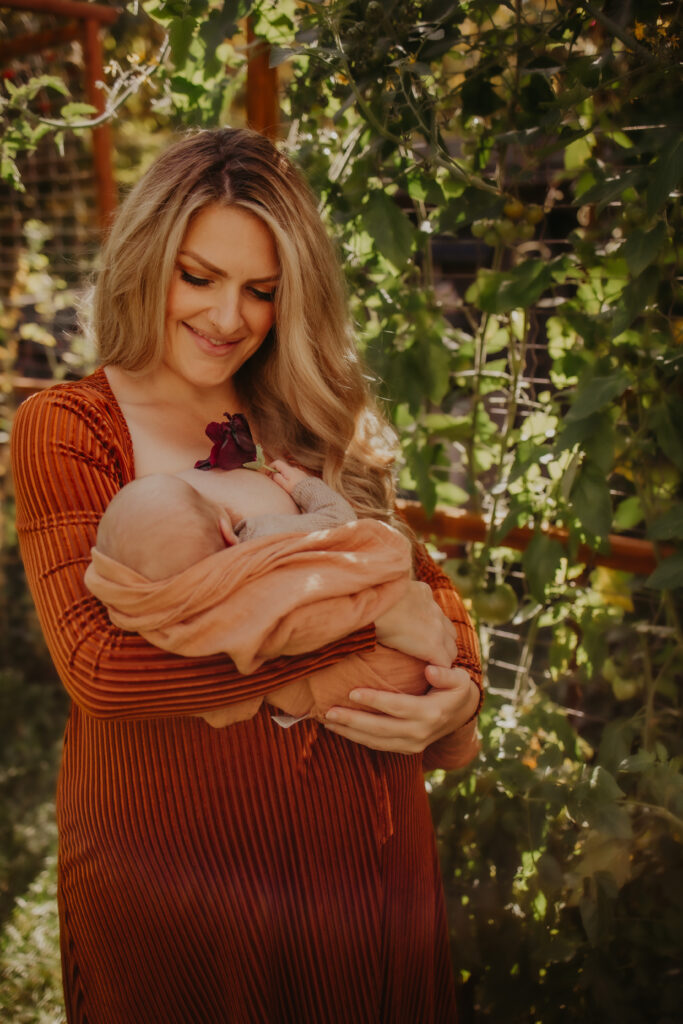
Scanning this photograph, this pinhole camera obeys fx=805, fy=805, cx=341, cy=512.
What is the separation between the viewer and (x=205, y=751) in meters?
1.15

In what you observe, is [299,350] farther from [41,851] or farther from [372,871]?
[41,851]

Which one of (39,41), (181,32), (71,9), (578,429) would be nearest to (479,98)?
(181,32)

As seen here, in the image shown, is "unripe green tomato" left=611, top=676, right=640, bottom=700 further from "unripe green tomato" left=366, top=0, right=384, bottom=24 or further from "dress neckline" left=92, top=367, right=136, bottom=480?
"unripe green tomato" left=366, top=0, right=384, bottom=24

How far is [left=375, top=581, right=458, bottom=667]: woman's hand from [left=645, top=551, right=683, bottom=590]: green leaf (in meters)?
0.51

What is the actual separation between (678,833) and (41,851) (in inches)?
78.9

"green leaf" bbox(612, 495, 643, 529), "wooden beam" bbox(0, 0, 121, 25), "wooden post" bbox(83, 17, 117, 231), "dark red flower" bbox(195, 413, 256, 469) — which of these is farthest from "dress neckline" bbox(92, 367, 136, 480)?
"wooden beam" bbox(0, 0, 121, 25)

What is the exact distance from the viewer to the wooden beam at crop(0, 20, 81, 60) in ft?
9.68

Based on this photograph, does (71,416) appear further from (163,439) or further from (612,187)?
(612,187)

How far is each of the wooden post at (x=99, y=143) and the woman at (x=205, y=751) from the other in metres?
1.76

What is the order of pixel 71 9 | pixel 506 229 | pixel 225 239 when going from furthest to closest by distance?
pixel 71 9 → pixel 506 229 → pixel 225 239

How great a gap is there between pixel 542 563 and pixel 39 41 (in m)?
2.85

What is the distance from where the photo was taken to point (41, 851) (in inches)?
105

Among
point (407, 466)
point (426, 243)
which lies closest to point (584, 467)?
point (407, 466)

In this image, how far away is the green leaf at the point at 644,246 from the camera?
148cm
